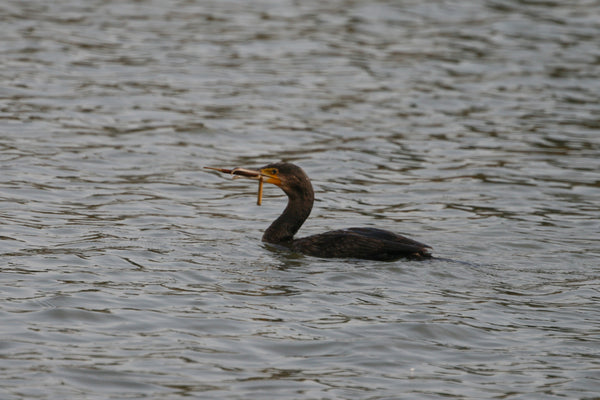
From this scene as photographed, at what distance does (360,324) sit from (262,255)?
8.48ft

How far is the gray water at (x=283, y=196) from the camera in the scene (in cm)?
767

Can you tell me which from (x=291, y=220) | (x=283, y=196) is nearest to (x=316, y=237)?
(x=291, y=220)

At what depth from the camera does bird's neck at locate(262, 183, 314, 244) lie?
447 inches

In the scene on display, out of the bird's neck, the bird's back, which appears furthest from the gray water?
the bird's neck

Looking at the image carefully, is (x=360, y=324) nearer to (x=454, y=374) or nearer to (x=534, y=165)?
(x=454, y=374)

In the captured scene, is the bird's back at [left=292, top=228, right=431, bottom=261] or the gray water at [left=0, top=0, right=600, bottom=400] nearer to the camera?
the gray water at [left=0, top=0, right=600, bottom=400]

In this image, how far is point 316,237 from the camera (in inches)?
429

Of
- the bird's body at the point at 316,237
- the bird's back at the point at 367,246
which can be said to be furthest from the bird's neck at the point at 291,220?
the bird's back at the point at 367,246

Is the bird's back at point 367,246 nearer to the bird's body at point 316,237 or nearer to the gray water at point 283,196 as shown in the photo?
the bird's body at point 316,237

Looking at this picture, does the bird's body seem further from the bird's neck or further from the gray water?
the gray water

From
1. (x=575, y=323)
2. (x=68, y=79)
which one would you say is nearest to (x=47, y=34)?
(x=68, y=79)

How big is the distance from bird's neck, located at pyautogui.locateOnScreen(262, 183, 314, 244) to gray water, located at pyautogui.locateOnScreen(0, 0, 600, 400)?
0.90ft

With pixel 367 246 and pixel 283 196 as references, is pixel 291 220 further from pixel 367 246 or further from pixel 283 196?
pixel 283 196

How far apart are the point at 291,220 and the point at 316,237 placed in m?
0.65
